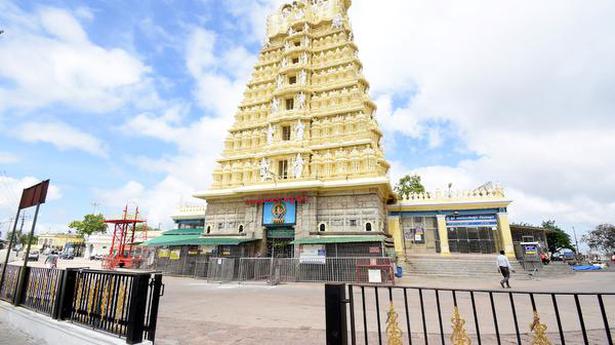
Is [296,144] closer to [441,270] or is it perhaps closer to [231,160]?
[231,160]

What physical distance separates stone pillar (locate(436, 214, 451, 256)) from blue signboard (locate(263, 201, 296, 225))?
11.9m

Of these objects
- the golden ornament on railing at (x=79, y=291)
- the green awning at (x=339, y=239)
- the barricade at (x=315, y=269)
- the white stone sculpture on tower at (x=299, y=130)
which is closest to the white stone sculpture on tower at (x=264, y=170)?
the white stone sculpture on tower at (x=299, y=130)

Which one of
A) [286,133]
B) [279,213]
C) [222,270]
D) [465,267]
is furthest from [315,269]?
[286,133]

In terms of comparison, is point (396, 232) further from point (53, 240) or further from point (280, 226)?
point (53, 240)

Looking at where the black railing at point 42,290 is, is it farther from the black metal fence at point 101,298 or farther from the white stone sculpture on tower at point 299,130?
the white stone sculpture on tower at point 299,130

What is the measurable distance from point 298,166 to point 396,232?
10100 mm

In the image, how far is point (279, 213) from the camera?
19.7 meters

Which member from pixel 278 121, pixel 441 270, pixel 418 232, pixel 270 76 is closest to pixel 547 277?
pixel 441 270

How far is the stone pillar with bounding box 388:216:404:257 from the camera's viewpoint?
23331 mm

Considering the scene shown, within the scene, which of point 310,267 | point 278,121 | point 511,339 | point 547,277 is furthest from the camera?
point 278,121

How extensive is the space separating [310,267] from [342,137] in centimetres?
914

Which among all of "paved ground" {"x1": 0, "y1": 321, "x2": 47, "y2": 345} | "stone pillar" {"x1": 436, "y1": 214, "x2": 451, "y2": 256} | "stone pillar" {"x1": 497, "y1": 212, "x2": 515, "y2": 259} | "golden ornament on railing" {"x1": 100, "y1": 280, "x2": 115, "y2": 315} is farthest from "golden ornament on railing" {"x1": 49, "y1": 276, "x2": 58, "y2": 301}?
"stone pillar" {"x1": 497, "y1": 212, "x2": 515, "y2": 259}

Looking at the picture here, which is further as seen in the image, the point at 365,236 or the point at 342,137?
the point at 342,137

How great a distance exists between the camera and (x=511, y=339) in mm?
5324
